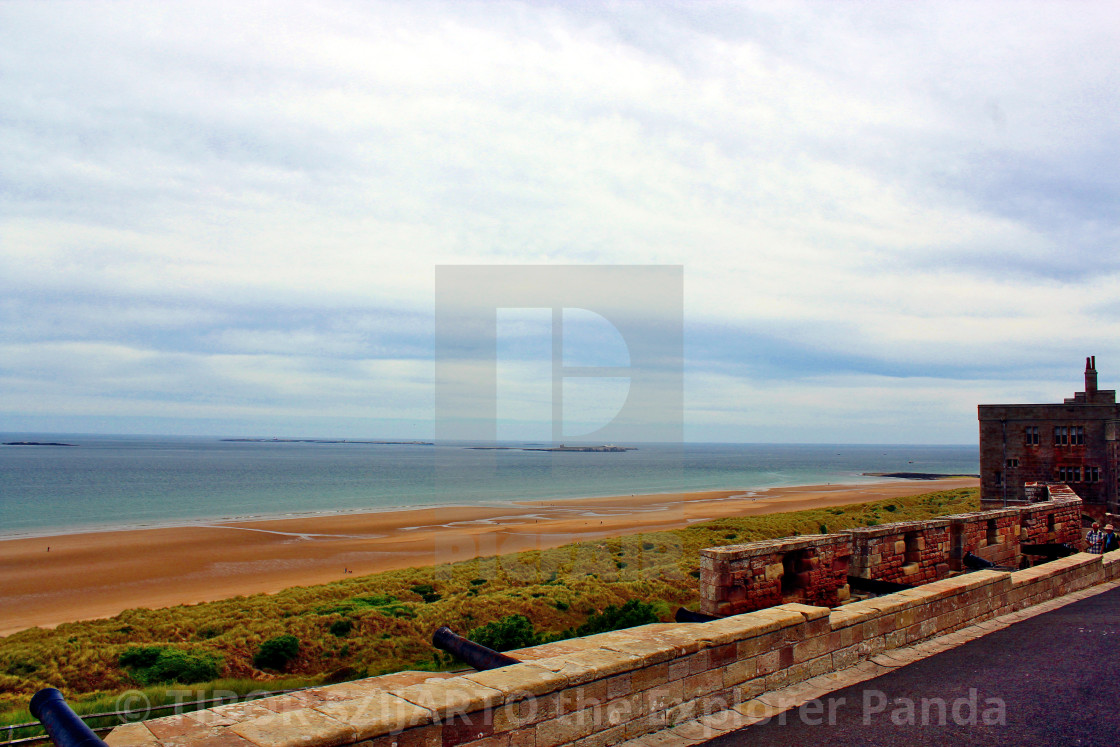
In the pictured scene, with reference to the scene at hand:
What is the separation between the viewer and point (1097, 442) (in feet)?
107

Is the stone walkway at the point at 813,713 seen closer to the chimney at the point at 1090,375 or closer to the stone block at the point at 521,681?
the stone block at the point at 521,681

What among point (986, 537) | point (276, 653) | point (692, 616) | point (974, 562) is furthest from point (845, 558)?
point (276, 653)

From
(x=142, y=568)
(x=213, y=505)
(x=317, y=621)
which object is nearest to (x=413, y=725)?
(x=317, y=621)

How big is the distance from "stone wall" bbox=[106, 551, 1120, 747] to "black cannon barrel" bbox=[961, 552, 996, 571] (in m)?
5.92

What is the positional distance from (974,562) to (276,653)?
542 inches

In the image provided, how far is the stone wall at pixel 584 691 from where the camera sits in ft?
11.7

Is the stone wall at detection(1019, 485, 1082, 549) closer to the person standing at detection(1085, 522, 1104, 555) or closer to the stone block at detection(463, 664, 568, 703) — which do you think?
the person standing at detection(1085, 522, 1104, 555)

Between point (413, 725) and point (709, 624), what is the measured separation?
114 inches

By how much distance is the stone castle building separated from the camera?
32.5 m

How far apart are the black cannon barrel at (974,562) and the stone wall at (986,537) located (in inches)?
2.9

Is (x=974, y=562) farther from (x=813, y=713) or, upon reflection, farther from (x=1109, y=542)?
(x=813, y=713)

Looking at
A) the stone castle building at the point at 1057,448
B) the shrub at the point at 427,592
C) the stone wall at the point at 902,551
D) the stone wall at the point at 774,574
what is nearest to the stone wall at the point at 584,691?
the stone wall at the point at 774,574

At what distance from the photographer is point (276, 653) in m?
13.3

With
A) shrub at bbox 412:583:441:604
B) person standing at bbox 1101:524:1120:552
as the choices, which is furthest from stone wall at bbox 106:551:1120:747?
shrub at bbox 412:583:441:604
